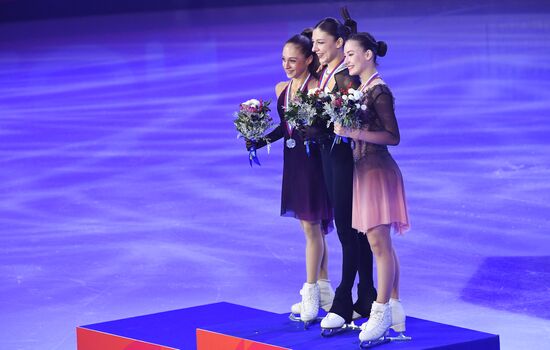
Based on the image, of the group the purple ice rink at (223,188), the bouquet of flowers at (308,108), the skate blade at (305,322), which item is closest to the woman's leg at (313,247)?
the skate blade at (305,322)

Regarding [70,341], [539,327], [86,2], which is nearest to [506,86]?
[539,327]

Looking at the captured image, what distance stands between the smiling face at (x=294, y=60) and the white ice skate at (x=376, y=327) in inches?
44.7

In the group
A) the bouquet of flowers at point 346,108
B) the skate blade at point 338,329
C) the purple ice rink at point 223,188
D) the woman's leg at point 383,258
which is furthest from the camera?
the purple ice rink at point 223,188

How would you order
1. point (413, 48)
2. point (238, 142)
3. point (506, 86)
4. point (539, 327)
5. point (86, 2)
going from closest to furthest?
point (539, 327) → point (238, 142) → point (506, 86) → point (413, 48) → point (86, 2)

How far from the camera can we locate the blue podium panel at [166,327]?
499 centimetres

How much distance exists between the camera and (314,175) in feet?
16.2

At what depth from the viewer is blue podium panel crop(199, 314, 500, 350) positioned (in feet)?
14.6

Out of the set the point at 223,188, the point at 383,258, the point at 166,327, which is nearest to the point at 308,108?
the point at 383,258

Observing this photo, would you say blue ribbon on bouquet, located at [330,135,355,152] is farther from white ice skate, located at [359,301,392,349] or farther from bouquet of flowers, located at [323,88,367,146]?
white ice skate, located at [359,301,392,349]

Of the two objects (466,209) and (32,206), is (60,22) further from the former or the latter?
(466,209)

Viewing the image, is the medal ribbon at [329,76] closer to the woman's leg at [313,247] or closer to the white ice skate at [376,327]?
the woman's leg at [313,247]

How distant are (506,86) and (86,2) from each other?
38.3 ft

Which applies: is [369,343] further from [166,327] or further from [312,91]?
[166,327]

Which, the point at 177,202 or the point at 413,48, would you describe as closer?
the point at 177,202
